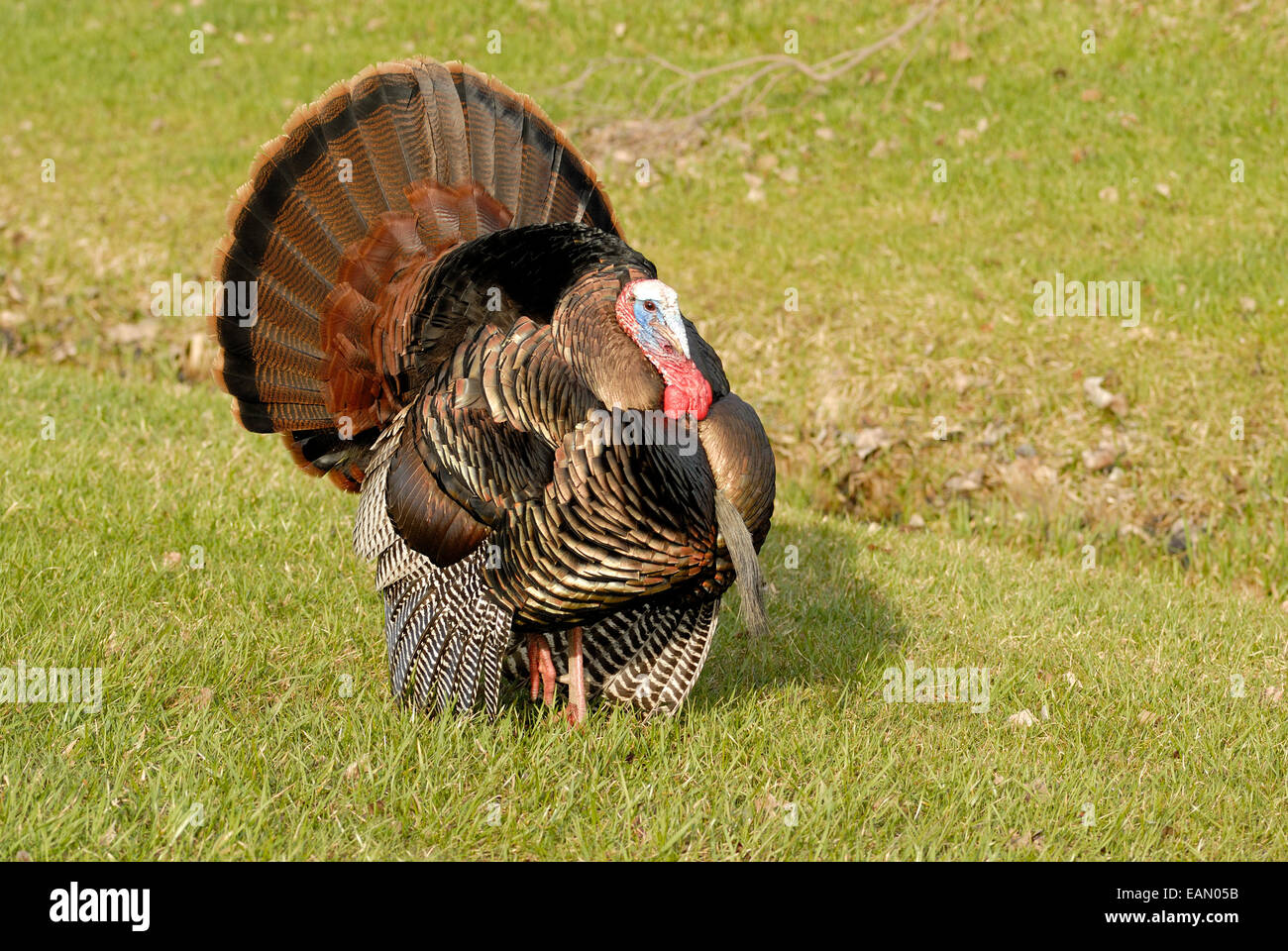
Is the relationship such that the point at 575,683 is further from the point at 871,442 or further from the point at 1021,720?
the point at 871,442

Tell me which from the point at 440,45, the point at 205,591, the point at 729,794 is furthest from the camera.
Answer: the point at 440,45

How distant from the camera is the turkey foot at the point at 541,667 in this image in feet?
14.0

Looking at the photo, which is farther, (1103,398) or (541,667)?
(1103,398)

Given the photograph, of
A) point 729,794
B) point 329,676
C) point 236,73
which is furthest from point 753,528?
point 236,73

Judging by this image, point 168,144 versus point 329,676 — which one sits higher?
point 168,144

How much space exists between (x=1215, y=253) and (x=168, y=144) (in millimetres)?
10082

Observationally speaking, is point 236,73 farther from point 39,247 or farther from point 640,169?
point 640,169

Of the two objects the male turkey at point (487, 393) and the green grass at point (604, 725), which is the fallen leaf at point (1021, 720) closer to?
the green grass at point (604, 725)

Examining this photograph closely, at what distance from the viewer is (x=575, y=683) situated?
4.16m

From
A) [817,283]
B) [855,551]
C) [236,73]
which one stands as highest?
[236,73]

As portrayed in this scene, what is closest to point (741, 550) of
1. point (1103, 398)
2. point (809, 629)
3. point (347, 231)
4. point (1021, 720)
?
point (1021, 720)

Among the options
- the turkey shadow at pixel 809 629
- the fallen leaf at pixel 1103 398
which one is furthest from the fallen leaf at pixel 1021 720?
the fallen leaf at pixel 1103 398

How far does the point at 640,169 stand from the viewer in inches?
428

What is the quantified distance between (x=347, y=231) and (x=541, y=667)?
1787 millimetres
